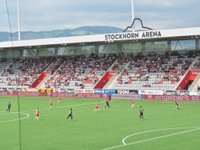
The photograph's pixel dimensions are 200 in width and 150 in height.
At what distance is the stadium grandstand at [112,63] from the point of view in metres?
52.9

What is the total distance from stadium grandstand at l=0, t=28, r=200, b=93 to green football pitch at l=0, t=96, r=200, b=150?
10.7m

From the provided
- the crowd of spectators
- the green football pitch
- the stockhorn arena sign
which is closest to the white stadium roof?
the stockhorn arena sign

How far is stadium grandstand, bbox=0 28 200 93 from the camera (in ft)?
173

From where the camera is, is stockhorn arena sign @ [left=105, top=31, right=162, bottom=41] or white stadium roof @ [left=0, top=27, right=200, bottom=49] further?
stockhorn arena sign @ [left=105, top=31, right=162, bottom=41]

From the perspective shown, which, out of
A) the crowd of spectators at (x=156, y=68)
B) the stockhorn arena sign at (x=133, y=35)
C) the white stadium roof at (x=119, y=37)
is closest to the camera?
the white stadium roof at (x=119, y=37)

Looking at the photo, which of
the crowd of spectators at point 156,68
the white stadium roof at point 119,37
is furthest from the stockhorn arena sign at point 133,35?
the crowd of spectators at point 156,68

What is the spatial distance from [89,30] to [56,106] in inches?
711

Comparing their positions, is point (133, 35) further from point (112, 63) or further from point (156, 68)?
point (112, 63)

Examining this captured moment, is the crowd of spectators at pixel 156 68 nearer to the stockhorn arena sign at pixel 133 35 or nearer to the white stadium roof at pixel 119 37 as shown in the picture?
the white stadium roof at pixel 119 37

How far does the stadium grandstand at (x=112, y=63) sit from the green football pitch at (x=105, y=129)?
1072 cm

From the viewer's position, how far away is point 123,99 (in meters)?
51.8

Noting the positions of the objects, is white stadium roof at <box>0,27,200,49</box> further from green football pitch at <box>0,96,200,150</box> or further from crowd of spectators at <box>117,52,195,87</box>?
green football pitch at <box>0,96,200,150</box>

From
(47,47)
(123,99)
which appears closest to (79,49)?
(47,47)

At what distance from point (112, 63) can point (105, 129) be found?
33.1 meters
